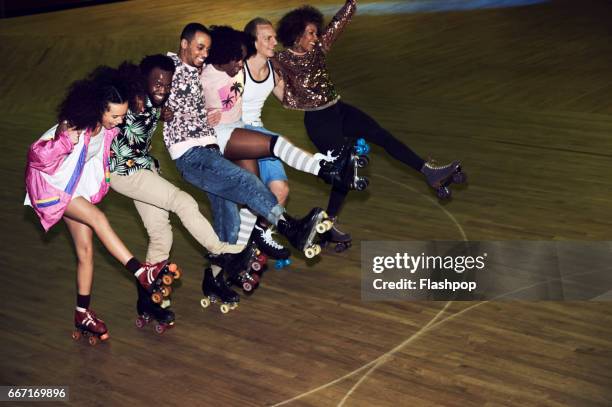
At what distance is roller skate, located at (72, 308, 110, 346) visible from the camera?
18.4 ft

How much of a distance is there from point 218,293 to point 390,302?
3.49ft

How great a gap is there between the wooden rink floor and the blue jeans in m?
0.78

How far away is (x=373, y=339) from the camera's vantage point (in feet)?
18.5

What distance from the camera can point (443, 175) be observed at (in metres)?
6.70

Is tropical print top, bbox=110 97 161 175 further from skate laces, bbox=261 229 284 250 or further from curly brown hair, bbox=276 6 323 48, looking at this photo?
curly brown hair, bbox=276 6 323 48

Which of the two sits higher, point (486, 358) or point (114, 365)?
point (486, 358)

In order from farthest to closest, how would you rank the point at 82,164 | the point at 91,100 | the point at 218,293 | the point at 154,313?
1. the point at 218,293
2. the point at 154,313
3. the point at 82,164
4. the point at 91,100

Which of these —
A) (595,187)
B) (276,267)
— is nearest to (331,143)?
(276,267)

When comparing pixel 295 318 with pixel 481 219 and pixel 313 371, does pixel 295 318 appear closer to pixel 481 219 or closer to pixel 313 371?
pixel 313 371

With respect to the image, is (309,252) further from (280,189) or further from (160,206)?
(280,189)

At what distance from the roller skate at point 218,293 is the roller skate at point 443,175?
1.63 metres

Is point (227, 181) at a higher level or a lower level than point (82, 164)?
higher

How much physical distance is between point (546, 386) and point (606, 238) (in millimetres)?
2394

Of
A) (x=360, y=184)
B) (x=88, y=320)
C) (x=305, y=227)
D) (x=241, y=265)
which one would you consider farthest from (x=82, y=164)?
(x=360, y=184)
